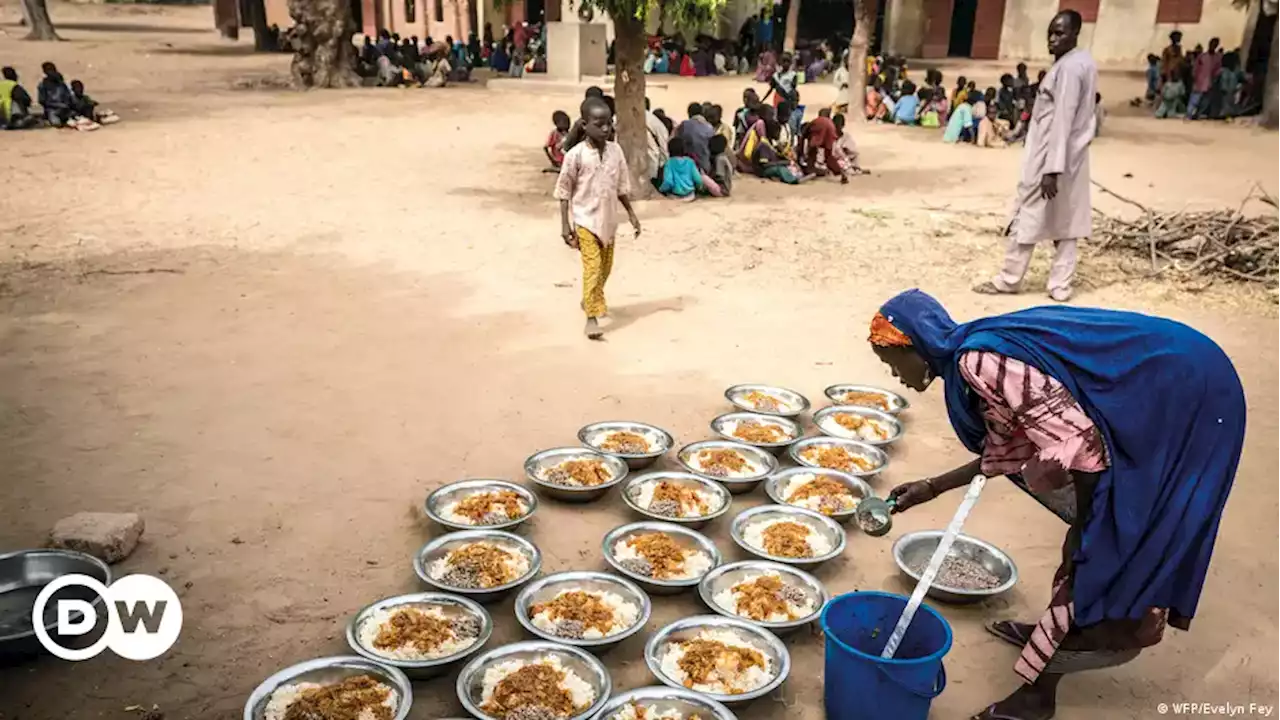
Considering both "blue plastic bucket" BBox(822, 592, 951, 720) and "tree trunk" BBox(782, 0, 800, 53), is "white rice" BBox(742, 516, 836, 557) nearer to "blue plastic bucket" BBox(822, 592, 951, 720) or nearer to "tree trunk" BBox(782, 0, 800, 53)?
"blue plastic bucket" BBox(822, 592, 951, 720)

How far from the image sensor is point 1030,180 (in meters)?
6.70

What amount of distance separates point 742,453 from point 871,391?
118cm

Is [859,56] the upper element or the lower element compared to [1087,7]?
lower

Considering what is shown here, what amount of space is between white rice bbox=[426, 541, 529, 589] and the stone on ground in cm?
125

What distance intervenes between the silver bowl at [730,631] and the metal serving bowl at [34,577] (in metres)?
1.98

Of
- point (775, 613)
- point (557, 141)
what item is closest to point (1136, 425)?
point (775, 613)

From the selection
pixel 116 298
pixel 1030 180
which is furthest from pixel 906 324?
pixel 116 298

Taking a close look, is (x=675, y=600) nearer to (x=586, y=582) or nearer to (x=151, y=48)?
(x=586, y=582)

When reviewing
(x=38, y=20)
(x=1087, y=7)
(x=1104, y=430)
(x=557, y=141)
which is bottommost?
(x=557, y=141)

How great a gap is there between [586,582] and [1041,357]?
6.15ft

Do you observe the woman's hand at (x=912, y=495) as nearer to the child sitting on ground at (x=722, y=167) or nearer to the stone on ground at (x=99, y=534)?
the stone on ground at (x=99, y=534)

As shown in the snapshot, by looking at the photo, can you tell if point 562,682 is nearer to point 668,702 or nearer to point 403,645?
point 668,702

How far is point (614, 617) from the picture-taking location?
10.9ft

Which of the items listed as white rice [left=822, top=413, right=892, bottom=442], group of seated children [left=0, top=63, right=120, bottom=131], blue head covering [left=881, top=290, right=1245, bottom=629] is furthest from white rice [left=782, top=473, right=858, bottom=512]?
group of seated children [left=0, top=63, right=120, bottom=131]
